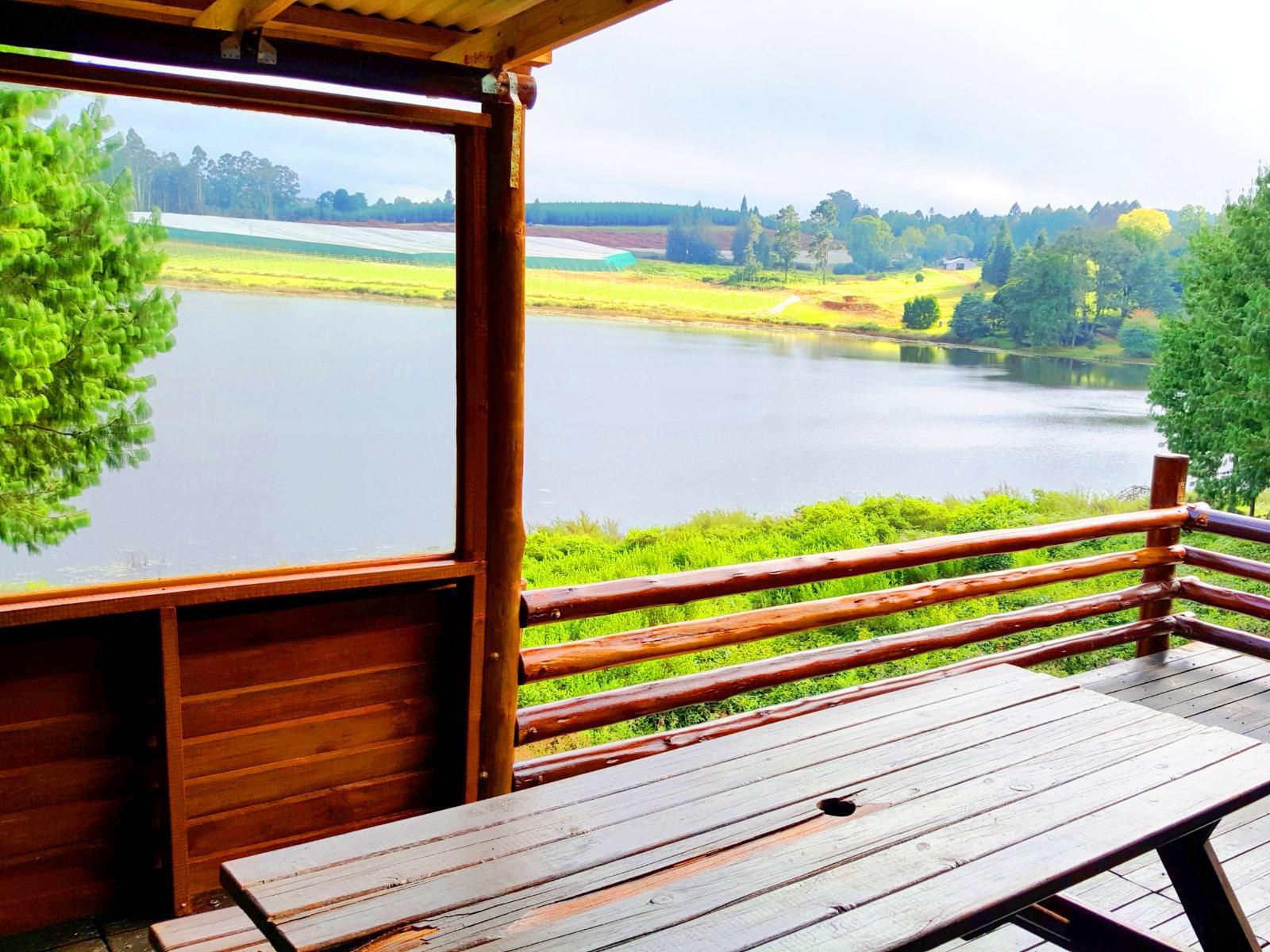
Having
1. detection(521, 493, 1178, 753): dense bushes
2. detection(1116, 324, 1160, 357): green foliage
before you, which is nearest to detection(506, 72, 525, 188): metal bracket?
detection(521, 493, 1178, 753): dense bushes

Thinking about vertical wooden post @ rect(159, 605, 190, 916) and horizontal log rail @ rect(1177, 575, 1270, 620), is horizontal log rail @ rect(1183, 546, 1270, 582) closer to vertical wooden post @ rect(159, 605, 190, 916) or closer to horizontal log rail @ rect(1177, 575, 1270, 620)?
horizontal log rail @ rect(1177, 575, 1270, 620)

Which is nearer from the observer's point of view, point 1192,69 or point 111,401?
point 111,401

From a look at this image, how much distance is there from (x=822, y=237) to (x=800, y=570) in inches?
690

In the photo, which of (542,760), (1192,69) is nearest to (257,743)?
(542,760)

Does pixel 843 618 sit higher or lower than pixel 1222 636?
higher

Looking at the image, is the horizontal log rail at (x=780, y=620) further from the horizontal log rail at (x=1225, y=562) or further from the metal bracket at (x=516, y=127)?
the metal bracket at (x=516, y=127)

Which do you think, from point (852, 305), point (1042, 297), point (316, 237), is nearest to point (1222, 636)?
point (316, 237)

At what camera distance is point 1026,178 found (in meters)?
25.7

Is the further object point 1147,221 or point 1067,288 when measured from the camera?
point 1147,221

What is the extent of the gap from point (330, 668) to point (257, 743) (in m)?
0.28

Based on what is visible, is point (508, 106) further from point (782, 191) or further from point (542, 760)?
point (782, 191)

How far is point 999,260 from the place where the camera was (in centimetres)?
1998

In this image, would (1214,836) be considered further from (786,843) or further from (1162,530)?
(786,843)

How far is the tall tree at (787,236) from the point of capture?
20.1 metres
